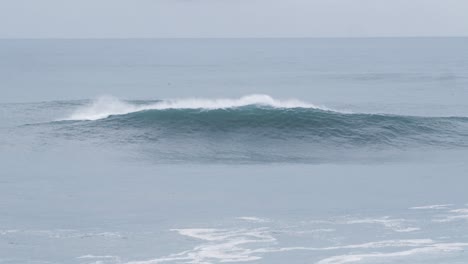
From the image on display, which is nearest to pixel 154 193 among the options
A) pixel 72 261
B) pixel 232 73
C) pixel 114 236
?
pixel 114 236

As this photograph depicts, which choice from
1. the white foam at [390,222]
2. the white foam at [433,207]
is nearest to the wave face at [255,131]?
the white foam at [433,207]

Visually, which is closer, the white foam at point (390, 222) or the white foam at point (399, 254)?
the white foam at point (399, 254)

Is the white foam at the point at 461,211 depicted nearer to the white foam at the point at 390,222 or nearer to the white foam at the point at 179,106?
the white foam at the point at 390,222

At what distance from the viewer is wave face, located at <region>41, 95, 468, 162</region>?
26078 mm

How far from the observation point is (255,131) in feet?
95.7

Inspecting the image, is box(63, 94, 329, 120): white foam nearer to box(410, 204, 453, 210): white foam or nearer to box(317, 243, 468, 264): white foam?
box(410, 204, 453, 210): white foam

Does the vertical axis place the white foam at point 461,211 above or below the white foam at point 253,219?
below

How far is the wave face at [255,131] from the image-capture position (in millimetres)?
26078

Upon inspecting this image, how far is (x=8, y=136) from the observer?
28.5 meters

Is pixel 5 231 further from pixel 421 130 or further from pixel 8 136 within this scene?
pixel 421 130

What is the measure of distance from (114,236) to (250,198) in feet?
14.8

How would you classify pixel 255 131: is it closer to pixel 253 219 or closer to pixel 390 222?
pixel 253 219

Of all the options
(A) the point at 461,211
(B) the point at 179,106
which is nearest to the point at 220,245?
(A) the point at 461,211

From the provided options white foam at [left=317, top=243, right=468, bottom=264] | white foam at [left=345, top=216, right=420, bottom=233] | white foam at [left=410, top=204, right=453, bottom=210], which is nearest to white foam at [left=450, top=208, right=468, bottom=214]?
white foam at [left=410, top=204, right=453, bottom=210]
